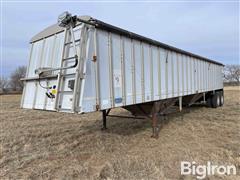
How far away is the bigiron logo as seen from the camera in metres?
3.53

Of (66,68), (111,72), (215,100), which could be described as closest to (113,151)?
(111,72)

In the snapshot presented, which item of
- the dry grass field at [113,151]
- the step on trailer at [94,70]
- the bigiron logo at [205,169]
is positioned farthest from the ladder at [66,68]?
the bigiron logo at [205,169]

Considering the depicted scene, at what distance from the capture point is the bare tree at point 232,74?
60513mm

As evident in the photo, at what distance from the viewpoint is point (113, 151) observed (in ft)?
15.6

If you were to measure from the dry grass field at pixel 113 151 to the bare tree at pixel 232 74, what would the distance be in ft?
210

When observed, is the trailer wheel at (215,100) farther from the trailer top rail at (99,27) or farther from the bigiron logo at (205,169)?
the bigiron logo at (205,169)

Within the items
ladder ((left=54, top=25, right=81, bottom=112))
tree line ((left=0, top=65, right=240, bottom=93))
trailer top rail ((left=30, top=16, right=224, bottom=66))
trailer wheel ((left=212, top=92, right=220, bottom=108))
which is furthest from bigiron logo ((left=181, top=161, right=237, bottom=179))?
tree line ((left=0, top=65, right=240, bottom=93))

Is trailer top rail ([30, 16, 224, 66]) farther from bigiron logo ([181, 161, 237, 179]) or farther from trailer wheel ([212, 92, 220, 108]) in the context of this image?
trailer wheel ([212, 92, 220, 108])

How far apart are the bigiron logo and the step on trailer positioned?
A: 1.85 meters

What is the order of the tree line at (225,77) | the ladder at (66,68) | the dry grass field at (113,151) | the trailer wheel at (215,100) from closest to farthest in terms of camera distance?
the ladder at (66,68)
the dry grass field at (113,151)
the trailer wheel at (215,100)
the tree line at (225,77)

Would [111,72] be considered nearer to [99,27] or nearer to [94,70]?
[94,70]

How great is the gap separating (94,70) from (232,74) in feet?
230

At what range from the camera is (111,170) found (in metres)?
3.69

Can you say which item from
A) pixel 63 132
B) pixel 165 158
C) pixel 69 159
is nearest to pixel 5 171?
pixel 69 159
